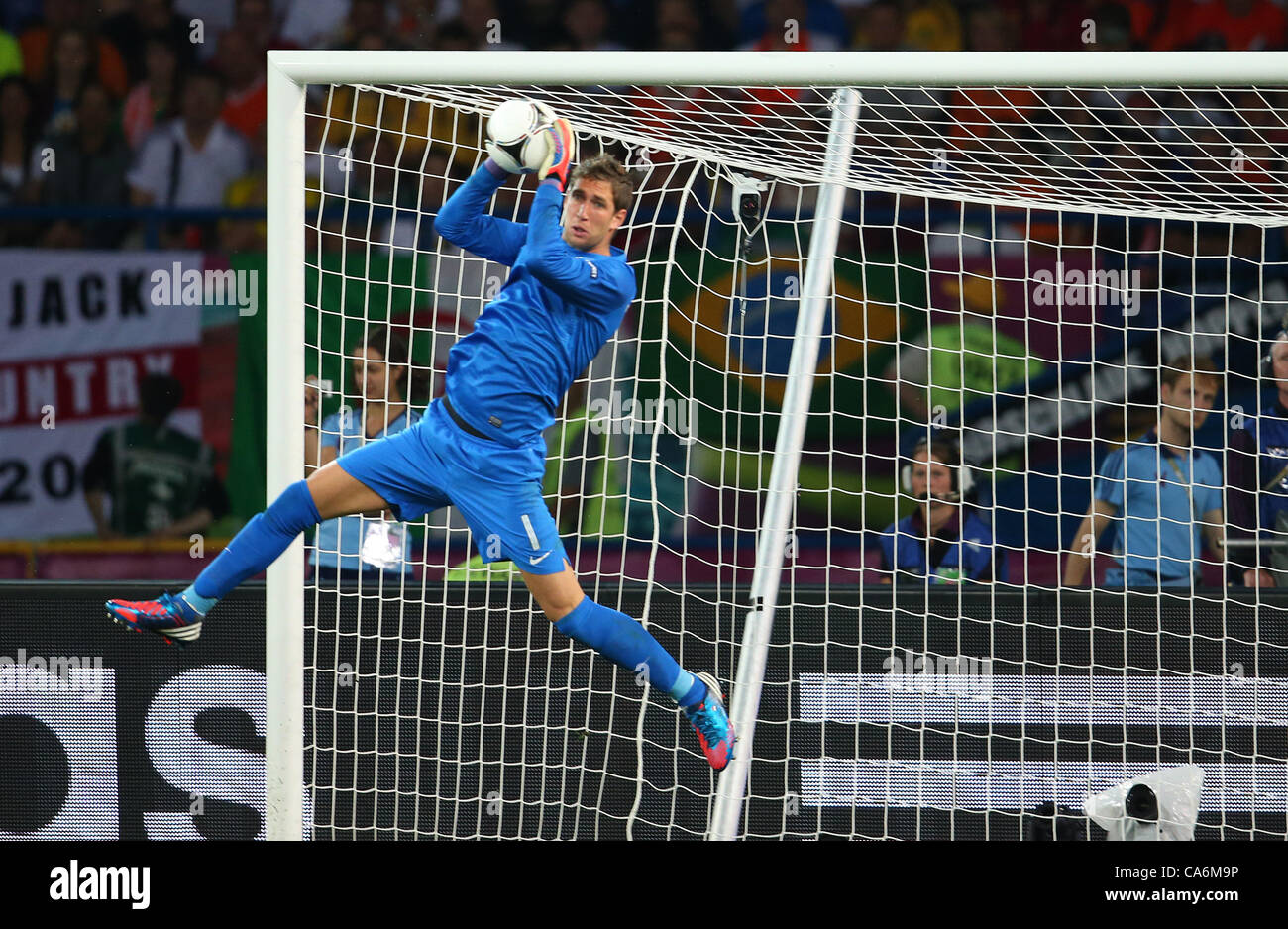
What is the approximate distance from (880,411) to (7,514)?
3.71 meters

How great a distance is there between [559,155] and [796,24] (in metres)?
3.24

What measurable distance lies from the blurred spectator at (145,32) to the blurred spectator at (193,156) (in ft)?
0.70

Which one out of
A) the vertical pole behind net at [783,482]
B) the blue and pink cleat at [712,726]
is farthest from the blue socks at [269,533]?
the vertical pole behind net at [783,482]

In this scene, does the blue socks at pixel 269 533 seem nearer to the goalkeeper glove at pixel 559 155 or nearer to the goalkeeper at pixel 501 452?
the goalkeeper at pixel 501 452

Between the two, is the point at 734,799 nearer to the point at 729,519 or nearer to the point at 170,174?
the point at 729,519

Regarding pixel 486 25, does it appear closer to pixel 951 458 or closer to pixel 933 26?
pixel 933 26

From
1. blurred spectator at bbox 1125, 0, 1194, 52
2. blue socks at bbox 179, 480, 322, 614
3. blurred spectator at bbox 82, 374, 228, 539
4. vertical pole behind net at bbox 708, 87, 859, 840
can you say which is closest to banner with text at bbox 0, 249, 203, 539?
blurred spectator at bbox 82, 374, 228, 539

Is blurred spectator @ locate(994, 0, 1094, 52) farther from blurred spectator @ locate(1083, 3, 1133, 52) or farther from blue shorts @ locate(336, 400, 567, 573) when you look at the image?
blue shorts @ locate(336, 400, 567, 573)

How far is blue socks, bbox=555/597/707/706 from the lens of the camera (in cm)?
391

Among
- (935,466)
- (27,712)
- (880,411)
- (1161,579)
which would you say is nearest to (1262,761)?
(1161,579)

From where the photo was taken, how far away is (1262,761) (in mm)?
4426

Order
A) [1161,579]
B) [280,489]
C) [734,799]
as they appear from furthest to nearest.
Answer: [1161,579], [734,799], [280,489]

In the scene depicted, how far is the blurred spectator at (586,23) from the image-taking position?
6397mm

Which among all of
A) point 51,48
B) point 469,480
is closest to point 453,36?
point 51,48
